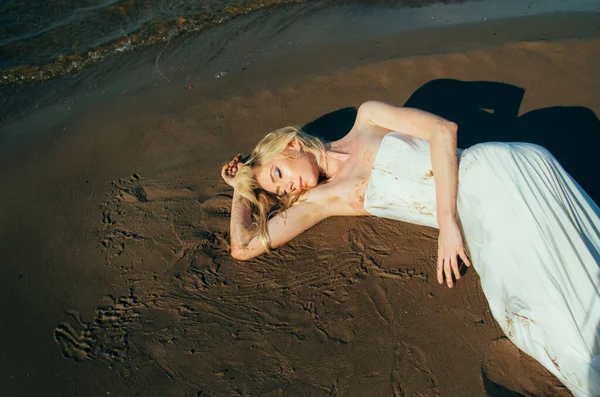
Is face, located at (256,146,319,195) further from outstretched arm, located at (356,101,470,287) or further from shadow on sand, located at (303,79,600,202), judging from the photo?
shadow on sand, located at (303,79,600,202)

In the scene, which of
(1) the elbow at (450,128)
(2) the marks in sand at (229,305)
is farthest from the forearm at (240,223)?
(1) the elbow at (450,128)

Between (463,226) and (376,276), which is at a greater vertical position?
(463,226)

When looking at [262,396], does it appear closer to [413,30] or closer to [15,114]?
[15,114]

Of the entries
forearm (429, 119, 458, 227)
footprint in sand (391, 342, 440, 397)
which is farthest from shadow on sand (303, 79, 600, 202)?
footprint in sand (391, 342, 440, 397)

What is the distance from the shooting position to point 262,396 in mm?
2896

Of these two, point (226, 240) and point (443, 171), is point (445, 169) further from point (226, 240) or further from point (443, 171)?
point (226, 240)

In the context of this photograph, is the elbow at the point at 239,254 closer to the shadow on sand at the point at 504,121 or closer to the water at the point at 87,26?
the shadow on sand at the point at 504,121

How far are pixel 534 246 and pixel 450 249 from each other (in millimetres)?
517

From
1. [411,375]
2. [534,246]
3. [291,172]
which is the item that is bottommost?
[411,375]

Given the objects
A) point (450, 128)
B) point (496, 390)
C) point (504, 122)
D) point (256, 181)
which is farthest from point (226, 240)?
point (504, 122)

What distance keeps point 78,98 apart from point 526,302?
5.20 m

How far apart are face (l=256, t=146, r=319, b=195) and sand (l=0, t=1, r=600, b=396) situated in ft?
1.63

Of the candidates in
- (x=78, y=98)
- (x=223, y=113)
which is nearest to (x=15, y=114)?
(x=78, y=98)

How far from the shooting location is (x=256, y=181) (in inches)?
151
